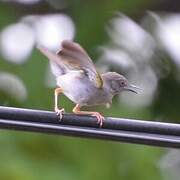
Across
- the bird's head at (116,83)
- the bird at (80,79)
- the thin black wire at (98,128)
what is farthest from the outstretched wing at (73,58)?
→ the thin black wire at (98,128)

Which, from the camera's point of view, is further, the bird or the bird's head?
the bird's head

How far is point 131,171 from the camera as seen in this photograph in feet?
16.3

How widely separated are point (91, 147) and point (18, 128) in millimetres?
1746

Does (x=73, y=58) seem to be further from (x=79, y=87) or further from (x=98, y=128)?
(x=98, y=128)

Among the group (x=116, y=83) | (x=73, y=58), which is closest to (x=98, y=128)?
(x=73, y=58)

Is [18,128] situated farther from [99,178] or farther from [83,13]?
[83,13]

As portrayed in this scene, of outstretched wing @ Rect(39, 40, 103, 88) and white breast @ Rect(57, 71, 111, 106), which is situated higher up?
outstretched wing @ Rect(39, 40, 103, 88)

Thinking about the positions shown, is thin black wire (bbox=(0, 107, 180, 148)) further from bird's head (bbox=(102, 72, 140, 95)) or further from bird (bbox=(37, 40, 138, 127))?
bird's head (bbox=(102, 72, 140, 95))

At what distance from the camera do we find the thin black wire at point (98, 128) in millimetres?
3252

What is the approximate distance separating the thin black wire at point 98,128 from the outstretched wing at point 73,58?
699 millimetres

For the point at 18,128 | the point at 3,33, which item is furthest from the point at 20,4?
the point at 18,128

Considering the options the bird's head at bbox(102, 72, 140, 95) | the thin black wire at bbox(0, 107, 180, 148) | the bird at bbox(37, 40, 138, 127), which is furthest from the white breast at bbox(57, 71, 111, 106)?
the thin black wire at bbox(0, 107, 180, 148)

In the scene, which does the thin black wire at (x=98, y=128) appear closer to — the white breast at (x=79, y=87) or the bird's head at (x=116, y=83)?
the white breast at (x=79, y=87)

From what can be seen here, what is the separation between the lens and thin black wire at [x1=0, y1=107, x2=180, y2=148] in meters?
3.25
